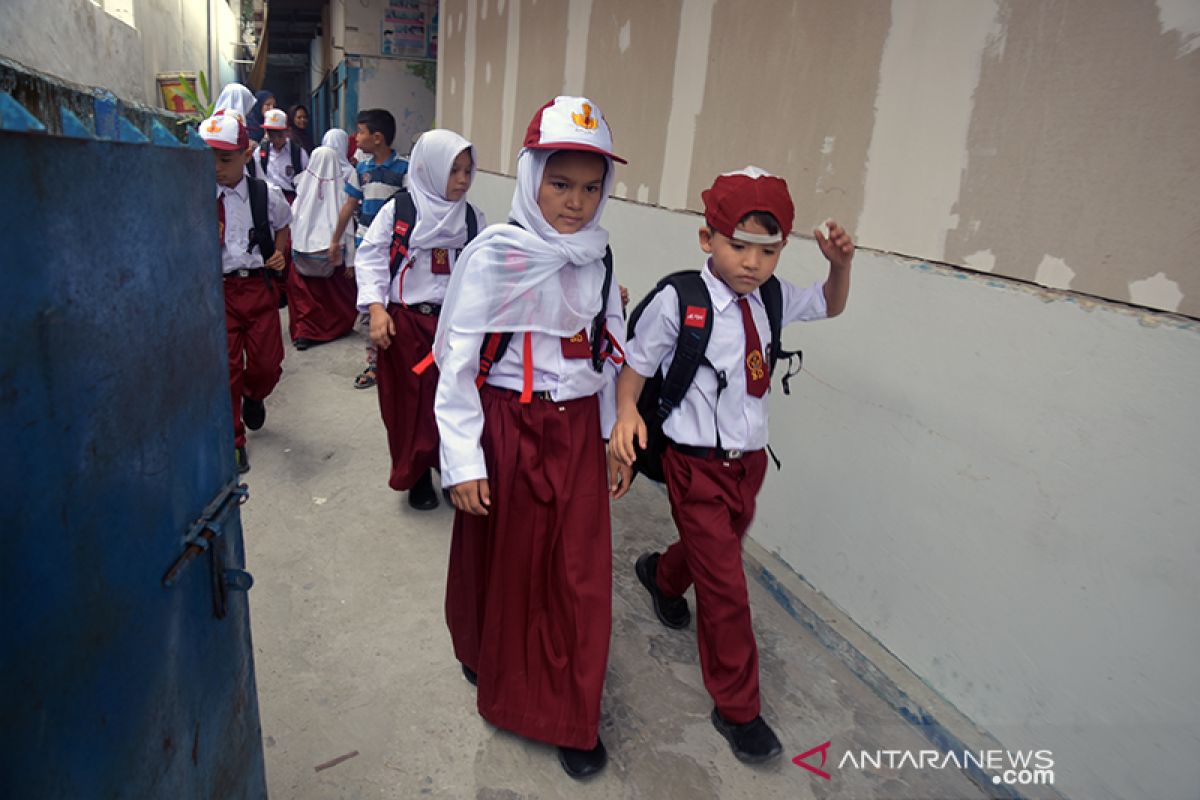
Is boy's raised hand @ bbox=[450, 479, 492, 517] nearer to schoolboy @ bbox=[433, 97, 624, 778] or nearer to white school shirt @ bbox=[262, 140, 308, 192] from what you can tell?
schoolboy @ bbox=[433, 97, 624, 778]

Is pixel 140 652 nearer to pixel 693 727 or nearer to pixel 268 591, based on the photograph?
pixel 693 727

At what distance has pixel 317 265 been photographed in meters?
6.36

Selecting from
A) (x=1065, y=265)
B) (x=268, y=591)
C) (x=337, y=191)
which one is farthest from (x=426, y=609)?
(x=337, y=191)

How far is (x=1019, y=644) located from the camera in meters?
2.13

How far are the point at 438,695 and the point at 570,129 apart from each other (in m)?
1.77

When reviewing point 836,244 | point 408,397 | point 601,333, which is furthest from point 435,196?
point 836,244

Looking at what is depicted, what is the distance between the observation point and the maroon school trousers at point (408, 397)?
3.49 m

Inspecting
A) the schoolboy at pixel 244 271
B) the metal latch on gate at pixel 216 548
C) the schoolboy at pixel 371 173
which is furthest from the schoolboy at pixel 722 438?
the schoolboy at pixel 371 173

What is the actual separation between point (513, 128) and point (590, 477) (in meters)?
5.29

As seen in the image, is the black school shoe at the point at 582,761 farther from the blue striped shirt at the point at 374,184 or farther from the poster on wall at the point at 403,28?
the poster on wall at the point at 403,28

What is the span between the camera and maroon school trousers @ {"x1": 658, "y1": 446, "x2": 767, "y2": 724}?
87.7 inches

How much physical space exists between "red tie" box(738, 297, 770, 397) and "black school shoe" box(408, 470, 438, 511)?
2000 mm

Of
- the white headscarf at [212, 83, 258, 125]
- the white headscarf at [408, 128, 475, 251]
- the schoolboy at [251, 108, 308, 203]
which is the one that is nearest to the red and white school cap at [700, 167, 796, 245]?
the white headscarf at [408, 128, 475, 251]

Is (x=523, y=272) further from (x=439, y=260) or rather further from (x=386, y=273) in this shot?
(x=386, y=273)
